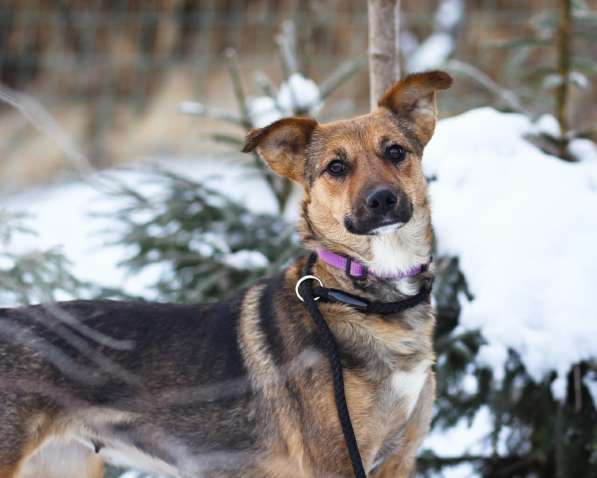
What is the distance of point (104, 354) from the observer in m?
2.92

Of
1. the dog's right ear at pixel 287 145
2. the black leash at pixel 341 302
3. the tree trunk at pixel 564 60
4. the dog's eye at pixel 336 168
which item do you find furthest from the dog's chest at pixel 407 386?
the tree trunk at pixel 564 60

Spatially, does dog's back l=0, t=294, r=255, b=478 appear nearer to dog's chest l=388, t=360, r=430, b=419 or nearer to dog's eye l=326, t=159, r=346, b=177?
dog's chest l=388, t=360, r=430, b=419

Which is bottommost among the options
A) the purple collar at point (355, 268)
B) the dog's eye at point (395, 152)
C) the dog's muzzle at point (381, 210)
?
the purple collar at point (355, 268)

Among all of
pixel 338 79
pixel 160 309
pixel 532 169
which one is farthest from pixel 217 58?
pixel 160 309

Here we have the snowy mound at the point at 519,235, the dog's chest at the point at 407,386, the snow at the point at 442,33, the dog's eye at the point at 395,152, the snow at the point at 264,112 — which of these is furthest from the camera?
the snow at the point at 442,33

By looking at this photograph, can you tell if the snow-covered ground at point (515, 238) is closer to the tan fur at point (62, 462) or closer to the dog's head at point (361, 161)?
the dog's head at point (361, 161)

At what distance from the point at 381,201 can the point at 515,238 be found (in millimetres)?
1047

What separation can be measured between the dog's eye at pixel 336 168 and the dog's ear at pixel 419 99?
0.32 metres

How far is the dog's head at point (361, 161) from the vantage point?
111 inches

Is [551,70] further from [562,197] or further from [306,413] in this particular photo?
[306,413]

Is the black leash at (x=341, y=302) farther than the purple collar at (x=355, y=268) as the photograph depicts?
No

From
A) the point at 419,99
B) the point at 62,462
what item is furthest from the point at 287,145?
the point at 62,462

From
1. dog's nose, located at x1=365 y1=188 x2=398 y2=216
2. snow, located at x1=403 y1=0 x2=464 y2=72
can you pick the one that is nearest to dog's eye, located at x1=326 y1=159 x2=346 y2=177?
dog's nose, located at x1=365 y1=188 x2=398 y2=216

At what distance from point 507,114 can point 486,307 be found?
105 cm
